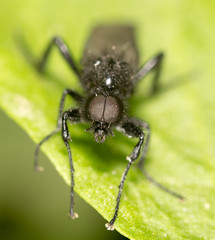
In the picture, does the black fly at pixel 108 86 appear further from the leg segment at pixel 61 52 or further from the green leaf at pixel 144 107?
the green leaf at pixel 144 107

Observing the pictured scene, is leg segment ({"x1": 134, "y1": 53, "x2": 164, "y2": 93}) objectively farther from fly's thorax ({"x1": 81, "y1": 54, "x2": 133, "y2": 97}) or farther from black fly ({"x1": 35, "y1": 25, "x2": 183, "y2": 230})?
fly's thorax ({"x1": 81, "y1": 54, "x2": 133, "y2": 97})

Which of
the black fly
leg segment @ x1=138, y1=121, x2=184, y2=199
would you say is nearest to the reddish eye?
the black fly

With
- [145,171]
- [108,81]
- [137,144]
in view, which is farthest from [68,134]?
[145,171]

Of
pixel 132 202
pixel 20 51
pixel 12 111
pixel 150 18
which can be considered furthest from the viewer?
pixel 150 18

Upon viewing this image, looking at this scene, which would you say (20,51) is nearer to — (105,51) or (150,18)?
(105,51)

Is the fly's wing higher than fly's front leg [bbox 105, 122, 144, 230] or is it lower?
higher

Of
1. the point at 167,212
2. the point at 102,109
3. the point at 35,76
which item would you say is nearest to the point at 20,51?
the point at 35,76

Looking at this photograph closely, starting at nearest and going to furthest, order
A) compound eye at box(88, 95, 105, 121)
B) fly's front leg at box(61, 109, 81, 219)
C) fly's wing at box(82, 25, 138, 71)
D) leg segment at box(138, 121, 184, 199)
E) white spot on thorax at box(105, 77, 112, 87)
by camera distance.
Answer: fly's front leg at box(61, 109, 81, 219), compound eye at box(88, 95, 105, 121), leg segment at box(138, 121, 184, 199), white spot on thorax at box(105, 77, 112, 87), fly's wing at box(82, 25, 138, 71)

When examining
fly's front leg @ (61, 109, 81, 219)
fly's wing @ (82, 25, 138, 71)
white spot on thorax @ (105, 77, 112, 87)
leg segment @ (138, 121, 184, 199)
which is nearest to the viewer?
fly's front leg @ (61, 109, 81, 219)
